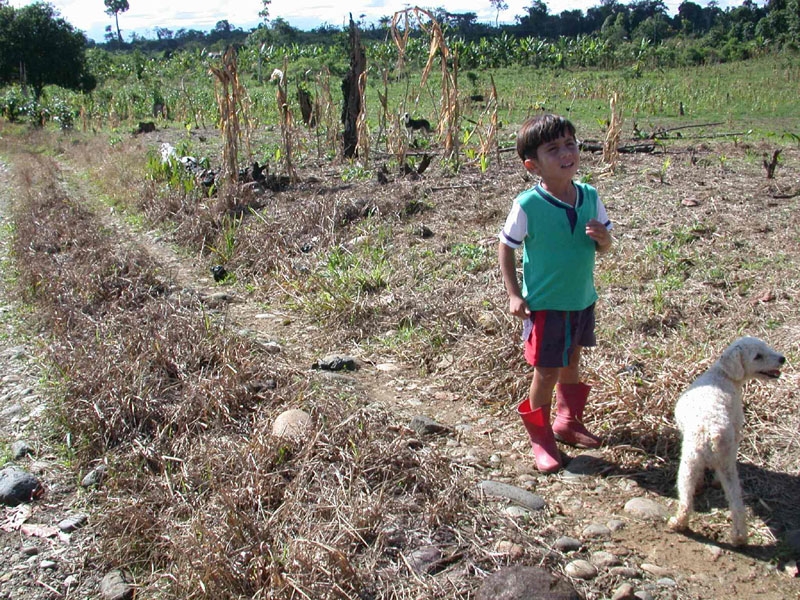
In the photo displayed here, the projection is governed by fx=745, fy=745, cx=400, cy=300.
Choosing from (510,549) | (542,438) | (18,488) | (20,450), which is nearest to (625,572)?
(510,549)

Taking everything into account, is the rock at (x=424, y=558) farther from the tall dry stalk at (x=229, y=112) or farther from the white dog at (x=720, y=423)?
the tall dry stalk at (x=229, y=112)

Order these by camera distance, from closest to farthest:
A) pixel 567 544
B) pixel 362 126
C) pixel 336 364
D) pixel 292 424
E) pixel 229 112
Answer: pixel 567 544 < pixel 292 424 < pixel 336 364 < pixel 229 112 < pixel 362 126

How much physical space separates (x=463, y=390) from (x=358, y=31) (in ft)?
22.6

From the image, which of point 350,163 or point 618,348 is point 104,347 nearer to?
point 618,348

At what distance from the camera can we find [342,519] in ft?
8.58

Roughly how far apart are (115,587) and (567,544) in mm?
1559

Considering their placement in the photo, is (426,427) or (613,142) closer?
(426,427)

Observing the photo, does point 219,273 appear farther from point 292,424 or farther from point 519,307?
point 519,307

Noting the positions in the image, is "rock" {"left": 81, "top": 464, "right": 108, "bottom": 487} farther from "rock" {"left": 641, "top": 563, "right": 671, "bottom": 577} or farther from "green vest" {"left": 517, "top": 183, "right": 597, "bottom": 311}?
"rock" {"left": 641, "top": 563, "right": 671, "bottom": 577}

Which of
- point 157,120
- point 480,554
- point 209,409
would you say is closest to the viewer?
point 480,554

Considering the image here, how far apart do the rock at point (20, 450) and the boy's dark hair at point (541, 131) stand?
2544 mm

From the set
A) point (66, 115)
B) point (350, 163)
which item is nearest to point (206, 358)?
point (350, 163)

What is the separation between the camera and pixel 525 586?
88.3 inches

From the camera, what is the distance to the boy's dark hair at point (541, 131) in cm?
287
